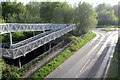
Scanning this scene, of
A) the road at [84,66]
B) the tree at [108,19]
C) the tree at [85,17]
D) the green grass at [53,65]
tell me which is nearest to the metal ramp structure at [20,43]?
the green grass at [53,65]

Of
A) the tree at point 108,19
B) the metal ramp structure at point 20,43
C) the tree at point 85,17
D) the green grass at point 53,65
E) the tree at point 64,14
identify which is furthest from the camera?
the tree at point 108,19

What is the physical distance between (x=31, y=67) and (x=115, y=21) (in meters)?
57.9

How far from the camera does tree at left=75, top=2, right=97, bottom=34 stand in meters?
37.2

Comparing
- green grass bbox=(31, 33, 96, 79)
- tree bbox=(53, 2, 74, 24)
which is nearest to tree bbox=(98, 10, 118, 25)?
tree bbox=(53, 2, 74, 24)

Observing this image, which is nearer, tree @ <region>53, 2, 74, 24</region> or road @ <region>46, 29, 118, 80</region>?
road @ <region>46, 29, 118, 80</region>

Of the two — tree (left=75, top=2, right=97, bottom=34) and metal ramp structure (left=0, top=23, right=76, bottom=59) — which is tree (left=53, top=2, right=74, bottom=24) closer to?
tree (left=75, top=2, right=97, bottom=34)

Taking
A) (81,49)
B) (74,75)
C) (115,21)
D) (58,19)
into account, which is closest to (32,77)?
(74,75)

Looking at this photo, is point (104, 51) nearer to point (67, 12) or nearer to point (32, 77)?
point (32, 77)

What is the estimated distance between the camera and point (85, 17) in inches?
1480

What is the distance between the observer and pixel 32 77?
582 inches

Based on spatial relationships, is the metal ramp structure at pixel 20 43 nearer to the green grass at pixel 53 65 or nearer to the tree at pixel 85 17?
the green grass at pixel 53 65

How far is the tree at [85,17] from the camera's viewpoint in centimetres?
3719

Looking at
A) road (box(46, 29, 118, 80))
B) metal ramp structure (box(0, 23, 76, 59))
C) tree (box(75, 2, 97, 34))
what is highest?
tree (box(75, 2, 97, 34))

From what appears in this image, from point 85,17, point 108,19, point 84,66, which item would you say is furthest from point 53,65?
point 108,19
